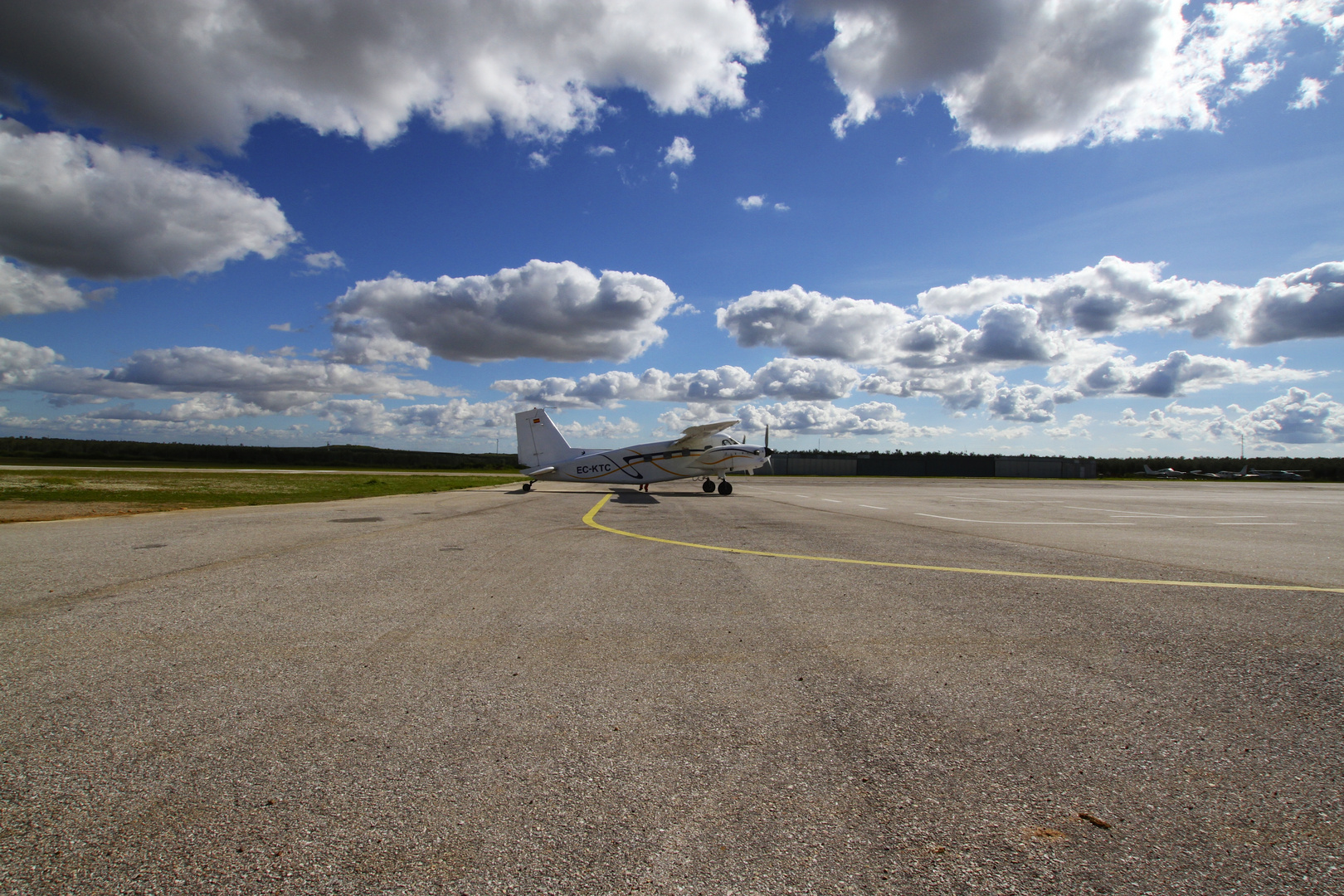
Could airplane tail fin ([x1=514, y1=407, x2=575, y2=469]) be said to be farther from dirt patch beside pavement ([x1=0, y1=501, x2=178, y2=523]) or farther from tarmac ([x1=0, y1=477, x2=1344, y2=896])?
tarmac ([x1=0, y1=477, x2=1344, y2=896])

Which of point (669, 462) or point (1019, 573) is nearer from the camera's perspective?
point (1019, 573)

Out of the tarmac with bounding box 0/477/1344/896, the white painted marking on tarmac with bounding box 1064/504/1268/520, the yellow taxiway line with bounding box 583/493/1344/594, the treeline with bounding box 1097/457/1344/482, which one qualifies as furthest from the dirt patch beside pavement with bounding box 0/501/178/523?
the treeline with bounding box 1097/457/1344/482

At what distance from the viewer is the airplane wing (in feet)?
82.9

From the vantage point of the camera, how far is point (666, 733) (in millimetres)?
2965

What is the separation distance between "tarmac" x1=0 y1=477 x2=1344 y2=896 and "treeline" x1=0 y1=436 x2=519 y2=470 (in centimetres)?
8587

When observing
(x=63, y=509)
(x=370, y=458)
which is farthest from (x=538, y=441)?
(x=370, y=458)

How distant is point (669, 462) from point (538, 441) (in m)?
7.04

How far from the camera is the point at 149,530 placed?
10.4 meters

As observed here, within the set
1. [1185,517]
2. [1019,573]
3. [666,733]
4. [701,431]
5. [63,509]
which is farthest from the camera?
[701,431]

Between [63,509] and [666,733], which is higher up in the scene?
[666,733]

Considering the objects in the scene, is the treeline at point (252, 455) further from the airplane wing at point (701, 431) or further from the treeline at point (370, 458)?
the airplane wing at point (701, 431)

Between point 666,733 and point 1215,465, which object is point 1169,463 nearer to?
point 1215,465

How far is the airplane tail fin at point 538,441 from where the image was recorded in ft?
94.7

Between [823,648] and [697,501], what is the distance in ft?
56.8
